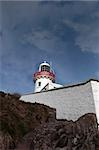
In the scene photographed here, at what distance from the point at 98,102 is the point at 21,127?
854 centimetres

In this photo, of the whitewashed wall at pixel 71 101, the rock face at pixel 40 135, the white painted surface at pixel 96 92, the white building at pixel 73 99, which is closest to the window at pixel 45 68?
the white building at pixel 73 99

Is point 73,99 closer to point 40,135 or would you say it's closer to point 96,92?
point 96,92

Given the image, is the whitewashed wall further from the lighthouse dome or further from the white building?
the lighthouse dome

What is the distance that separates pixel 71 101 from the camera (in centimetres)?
2652

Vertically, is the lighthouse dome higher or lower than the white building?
higher

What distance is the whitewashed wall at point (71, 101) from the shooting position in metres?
25.5

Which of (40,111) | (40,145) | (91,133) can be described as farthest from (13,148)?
(40,111)

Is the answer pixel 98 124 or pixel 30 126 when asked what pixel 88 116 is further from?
pixel 30 126

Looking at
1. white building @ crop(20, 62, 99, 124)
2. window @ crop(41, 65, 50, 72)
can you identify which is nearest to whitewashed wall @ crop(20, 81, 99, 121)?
white building @ crop(20, 62, 99, 124)

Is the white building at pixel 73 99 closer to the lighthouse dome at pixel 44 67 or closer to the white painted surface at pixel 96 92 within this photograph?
the white painted surface at pixel 96 92

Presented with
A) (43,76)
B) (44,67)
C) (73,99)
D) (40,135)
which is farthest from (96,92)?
(44,67)

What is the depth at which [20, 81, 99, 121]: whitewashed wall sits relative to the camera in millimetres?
25531

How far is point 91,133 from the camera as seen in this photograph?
17969 mm

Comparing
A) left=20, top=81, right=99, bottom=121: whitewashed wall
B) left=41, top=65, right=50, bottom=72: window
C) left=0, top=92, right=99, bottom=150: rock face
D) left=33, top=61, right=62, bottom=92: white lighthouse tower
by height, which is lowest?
left=0, top=92, right=99, bottom=150: rock face
